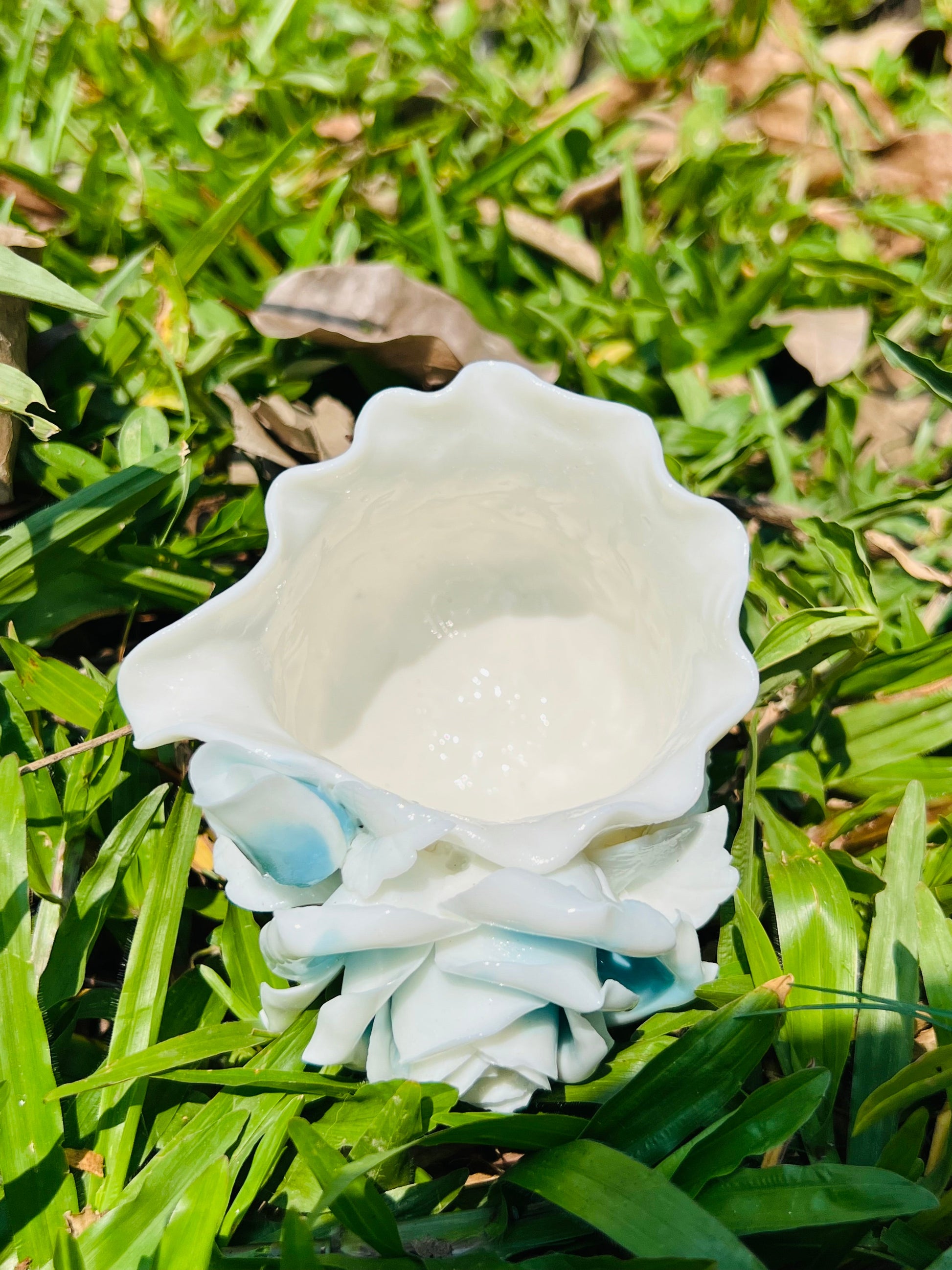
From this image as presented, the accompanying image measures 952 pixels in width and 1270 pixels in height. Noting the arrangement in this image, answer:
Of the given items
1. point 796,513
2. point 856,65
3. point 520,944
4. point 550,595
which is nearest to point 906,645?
point 796,513

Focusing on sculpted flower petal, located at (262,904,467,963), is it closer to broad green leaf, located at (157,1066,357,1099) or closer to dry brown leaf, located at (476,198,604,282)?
broad green leaf, located at (157,1066,357,1099)

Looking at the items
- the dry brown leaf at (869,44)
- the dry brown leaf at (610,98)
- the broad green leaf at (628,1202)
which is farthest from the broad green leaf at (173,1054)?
the dry brown leaf at (869,44)

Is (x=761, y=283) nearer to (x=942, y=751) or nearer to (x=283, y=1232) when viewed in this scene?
(x=942, y=751)

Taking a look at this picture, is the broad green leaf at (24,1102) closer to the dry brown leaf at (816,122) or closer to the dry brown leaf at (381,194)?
the dry brown leaf at (381,194)

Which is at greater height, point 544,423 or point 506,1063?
point 544,423

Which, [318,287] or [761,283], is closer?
[318,287]

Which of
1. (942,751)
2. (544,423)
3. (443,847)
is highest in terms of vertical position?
(544,423)
